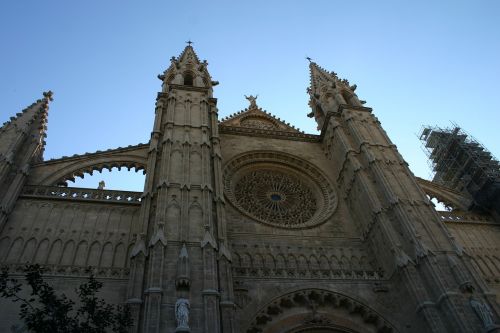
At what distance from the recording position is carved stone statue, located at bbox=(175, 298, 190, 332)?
33.5 ft

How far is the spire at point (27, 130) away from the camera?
16406 millimetres

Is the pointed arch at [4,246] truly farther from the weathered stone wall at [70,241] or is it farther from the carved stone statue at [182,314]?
the carved stone statue at [182,314]

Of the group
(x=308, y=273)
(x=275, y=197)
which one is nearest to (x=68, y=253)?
(x=308, y=273)

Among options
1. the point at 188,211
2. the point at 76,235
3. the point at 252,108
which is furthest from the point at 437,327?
the point at 252,108

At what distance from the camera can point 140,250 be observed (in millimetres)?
12328

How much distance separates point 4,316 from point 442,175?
2347cm

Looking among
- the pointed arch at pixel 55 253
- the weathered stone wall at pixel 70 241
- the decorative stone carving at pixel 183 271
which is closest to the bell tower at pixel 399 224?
the decorative stone carving at pixel 183 271

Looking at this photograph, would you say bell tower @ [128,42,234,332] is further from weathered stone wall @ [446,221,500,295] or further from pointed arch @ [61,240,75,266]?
weathered stone wall @ [446,221,500,295]

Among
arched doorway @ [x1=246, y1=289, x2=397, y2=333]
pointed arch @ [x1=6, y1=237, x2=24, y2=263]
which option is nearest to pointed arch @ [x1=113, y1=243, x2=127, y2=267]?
pointed arch @ [x1=6, y1=237, x2=24, y2=263]

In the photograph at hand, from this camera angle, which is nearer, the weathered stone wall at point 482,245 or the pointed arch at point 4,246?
the pointed arch at point 4,246

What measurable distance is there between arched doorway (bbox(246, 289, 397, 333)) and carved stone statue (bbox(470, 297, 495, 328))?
8.04 feet

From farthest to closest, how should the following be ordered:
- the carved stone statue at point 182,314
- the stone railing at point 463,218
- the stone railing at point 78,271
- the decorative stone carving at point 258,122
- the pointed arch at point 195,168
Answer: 1. the decorative stone carving at point 258,122
2. the stone railing at point 463,218
3. the pointed arch at point 195,168
4. the stone railing at point 78,271
5. the carved stone statue at point 182,314

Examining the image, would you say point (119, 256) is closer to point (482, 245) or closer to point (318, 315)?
point (318, 315)

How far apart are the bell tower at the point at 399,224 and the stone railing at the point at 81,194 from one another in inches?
361
